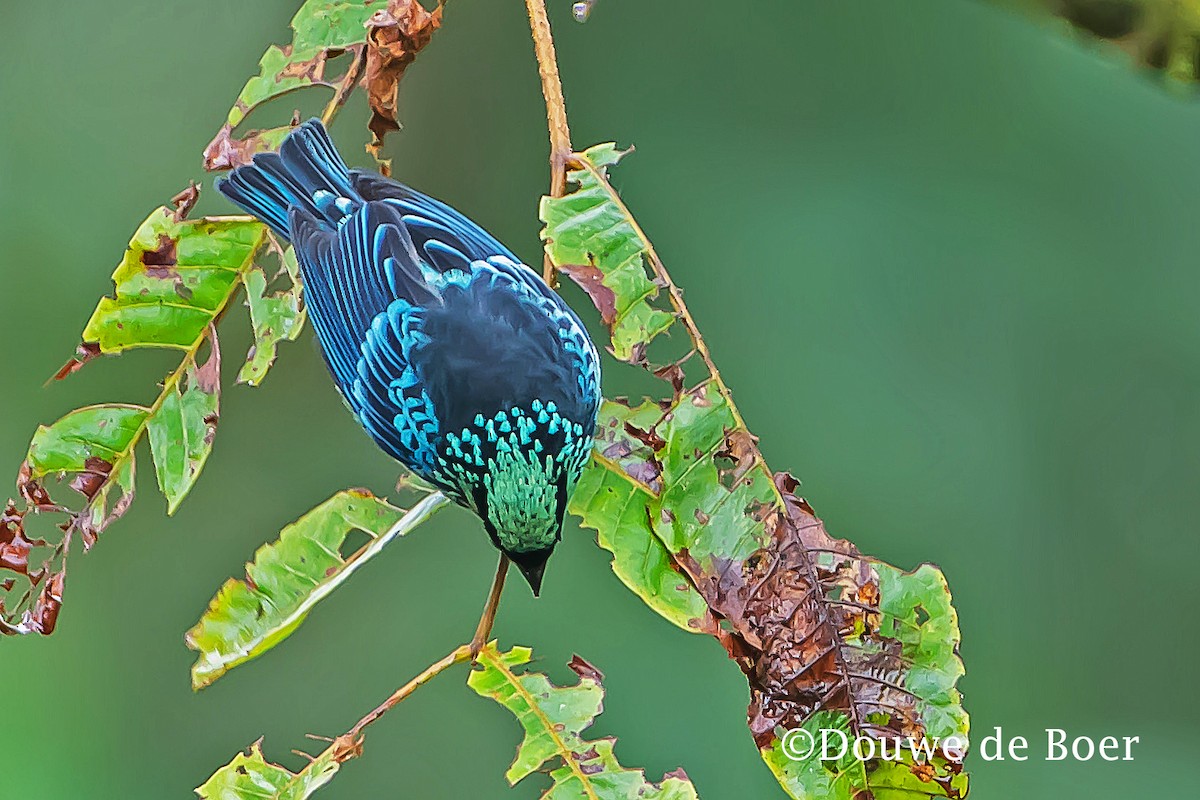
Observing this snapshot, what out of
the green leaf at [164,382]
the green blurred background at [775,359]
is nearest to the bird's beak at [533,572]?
the green leaf at [164,382]

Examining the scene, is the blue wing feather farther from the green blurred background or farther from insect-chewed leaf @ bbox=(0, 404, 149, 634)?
the green blurred background

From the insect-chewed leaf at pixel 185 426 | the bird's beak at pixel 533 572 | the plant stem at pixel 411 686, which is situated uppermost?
the bird's beak at pixel 533 572

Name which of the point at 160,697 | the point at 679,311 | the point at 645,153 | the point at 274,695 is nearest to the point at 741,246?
the point at 645,153

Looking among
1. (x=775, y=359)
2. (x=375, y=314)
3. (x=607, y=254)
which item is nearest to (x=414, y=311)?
(x=375, y=314)

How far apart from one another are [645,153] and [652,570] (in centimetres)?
292

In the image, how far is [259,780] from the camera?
1938mm

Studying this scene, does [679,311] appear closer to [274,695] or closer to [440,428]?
[440,428]

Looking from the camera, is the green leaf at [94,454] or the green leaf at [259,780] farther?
the green leaf at [94,454]

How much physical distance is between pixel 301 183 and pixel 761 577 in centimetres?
105

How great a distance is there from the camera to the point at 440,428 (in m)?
2.24

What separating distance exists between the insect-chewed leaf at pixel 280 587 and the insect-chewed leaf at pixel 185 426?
15 cm

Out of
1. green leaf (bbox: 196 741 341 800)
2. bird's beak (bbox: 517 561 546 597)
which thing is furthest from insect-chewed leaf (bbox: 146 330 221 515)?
bird's beak (bbox: 517 561 546 597)

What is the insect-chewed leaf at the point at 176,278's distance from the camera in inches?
83.7

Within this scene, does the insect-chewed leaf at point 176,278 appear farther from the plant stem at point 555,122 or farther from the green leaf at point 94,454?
the plant stem at point 555,122
